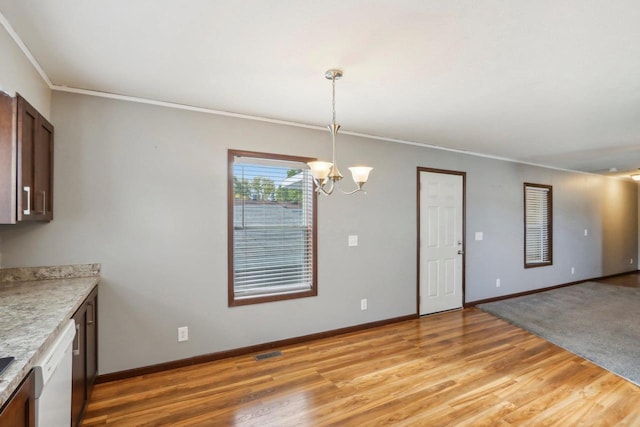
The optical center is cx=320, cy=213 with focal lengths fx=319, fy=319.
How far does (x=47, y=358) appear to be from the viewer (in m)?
1.30

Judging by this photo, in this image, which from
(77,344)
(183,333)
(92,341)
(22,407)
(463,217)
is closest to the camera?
(22,407)

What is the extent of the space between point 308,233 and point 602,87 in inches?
114

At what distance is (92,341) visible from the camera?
2.47m

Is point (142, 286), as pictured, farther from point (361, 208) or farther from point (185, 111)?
point (361, 208)

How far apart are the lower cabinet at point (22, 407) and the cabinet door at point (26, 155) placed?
1.19 meters

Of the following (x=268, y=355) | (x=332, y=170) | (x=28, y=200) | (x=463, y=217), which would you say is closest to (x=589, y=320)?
(x=463, y=217)

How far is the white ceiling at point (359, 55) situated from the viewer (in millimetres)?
1637

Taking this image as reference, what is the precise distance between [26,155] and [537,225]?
284 inches

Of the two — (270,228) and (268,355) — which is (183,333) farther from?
(270,228)

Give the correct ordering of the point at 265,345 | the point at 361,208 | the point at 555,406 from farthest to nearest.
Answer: the point at 361,208 → the point at 265,345 → the point at 555,406

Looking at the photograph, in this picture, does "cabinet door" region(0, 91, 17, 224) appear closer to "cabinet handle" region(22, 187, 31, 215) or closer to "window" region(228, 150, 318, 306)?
"cabinet handle" region(22, 187, 31, 215)

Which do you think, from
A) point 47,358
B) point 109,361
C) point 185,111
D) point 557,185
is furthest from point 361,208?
point 557,185

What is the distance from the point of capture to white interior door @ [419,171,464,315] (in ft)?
14.9

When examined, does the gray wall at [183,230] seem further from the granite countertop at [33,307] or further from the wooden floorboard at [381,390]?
the wooden floorboard at [381,390]
